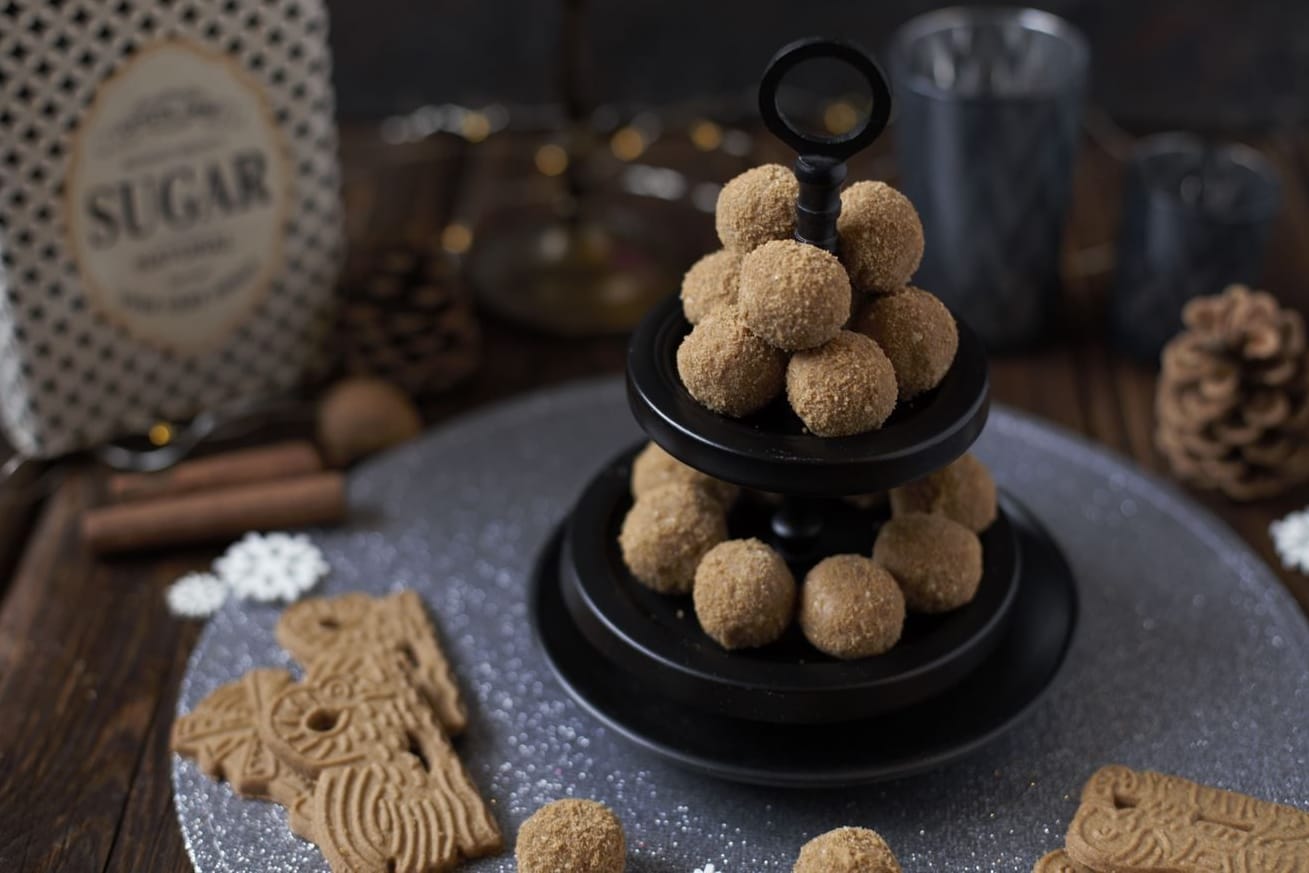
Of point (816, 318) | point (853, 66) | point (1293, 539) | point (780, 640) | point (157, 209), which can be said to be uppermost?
point (853, 66)

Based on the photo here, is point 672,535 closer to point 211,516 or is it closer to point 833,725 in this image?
point 833,725

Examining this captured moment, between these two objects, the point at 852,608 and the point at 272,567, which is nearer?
the point at 852,608

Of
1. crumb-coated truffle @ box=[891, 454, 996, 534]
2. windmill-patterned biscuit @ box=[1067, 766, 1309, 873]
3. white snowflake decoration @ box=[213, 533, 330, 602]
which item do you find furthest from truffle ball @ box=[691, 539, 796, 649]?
white snowflake decoration @ box=[213, 533, 330, 602]

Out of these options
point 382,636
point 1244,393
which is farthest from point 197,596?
point 1244,393

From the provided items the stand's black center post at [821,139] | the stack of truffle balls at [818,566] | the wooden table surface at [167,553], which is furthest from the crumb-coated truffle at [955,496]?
the wooden table surface at [167,553]

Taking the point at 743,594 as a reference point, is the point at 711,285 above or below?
above

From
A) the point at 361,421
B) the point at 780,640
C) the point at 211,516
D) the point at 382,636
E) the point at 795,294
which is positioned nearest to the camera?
the point at 795,294

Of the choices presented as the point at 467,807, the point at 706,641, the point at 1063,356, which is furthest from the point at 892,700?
the point at 1063,356
